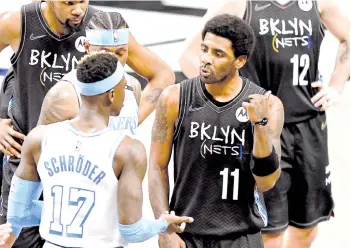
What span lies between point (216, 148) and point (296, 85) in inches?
44.8

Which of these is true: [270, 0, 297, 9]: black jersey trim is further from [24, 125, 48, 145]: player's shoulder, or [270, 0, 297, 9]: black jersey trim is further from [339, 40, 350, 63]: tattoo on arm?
[24, 125, 48, 145]: player's shoulder

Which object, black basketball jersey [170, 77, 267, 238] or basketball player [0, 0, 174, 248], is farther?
basketball player [0, 0, 174, 248]

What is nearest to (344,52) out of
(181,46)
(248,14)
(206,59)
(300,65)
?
(300,65)

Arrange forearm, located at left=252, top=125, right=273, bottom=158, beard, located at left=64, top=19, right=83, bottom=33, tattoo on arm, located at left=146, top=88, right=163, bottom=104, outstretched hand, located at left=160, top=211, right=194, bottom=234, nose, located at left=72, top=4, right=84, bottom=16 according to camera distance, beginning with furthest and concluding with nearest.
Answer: tattoo on arm, located at left=146, top=88, right=163, bottom=104 → beard, located at left=64, top=19, right=83, bottom=33 → nose, located at left=72, top=4, right=84, bottom=16 → forearm, located at left=252, top=125, right=273, bottom=158 → outstretched hand, located at left=160, top=211, right=194, bottom=234

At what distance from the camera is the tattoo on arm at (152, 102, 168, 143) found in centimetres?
454

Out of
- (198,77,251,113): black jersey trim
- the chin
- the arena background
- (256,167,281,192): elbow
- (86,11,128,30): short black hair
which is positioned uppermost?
(86,11,128,30): short black hair

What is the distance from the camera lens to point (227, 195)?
4516 mm

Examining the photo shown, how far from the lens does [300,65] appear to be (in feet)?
17.8

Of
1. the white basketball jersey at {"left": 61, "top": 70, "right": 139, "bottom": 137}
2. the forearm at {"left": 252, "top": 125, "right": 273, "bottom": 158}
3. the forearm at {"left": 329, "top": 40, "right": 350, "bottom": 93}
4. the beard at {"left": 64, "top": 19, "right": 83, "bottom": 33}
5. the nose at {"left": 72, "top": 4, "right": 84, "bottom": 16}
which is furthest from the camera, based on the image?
the forearm at {"left": 329, "top": 40, "right": 350, "bottom": 93}

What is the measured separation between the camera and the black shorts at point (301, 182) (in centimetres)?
554

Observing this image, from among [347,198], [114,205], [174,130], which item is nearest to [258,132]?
[174,130]

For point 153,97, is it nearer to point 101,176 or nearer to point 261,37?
point 261,37

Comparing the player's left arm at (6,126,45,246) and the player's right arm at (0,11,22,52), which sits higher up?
the player's right arm at (0,11,22,52)

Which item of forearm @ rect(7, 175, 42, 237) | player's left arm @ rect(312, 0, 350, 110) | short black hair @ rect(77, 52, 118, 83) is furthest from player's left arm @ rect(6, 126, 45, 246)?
player's left arm @ rect(312, 0, 350, 110)
